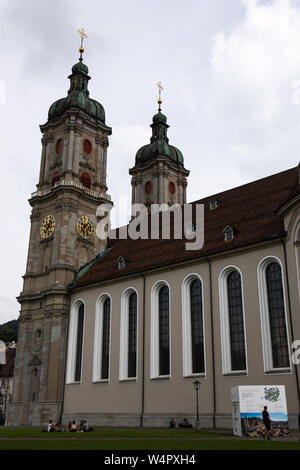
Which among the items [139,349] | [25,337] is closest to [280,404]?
[139,349]

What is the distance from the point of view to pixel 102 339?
38938mm

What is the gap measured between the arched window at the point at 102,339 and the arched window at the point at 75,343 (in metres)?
2.20

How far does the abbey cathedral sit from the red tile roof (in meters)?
0.12

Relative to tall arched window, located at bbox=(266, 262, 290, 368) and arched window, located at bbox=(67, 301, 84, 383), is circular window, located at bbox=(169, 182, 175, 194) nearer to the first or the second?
arched window, located at bbox=(67, 301, 84, 383)

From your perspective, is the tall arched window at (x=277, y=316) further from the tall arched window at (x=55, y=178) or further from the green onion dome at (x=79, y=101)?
the green onion dome at (x=79, y=101)

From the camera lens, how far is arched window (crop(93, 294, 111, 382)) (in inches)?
1501

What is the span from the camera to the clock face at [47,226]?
153ft

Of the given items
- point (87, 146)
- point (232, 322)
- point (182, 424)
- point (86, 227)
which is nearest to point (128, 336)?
point (182, 424)

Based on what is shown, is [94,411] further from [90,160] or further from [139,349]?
[90,160]

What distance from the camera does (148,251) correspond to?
39.5 meters

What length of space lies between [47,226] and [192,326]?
67.2 feet

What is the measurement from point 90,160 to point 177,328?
2374 cm

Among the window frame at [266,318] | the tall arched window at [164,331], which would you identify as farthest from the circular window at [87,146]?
the window frame at [266,318]

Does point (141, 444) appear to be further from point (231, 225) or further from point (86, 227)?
point (86, 227)
